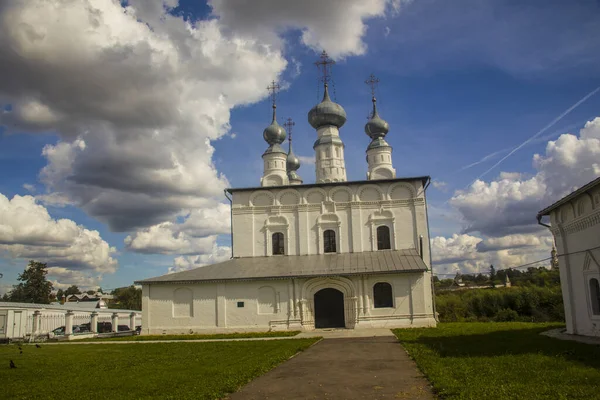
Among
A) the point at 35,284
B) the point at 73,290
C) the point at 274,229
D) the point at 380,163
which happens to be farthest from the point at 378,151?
the point at 73,290

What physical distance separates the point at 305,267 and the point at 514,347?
12.2 m

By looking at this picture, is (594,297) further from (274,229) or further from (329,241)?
(274,229)

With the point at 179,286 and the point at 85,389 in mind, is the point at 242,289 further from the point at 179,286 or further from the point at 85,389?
the point at 85,389

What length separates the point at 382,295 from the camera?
2214 cm

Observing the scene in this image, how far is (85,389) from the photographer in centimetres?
838

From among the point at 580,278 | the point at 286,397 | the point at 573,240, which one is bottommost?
the point at 286,397

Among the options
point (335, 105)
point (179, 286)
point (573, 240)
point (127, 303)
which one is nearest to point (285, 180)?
point (335, 105)

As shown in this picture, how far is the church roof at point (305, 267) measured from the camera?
21875 millimetres

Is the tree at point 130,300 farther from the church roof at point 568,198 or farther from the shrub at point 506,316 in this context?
the church roof at point 568,198

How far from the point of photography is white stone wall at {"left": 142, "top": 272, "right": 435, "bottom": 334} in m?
21.7

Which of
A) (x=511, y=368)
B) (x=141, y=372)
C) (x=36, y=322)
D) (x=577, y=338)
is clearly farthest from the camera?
(x=36, y=322)

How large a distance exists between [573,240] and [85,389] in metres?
13.2

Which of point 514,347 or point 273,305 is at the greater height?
point 273,305

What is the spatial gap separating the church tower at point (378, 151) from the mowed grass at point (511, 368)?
16.0 m
